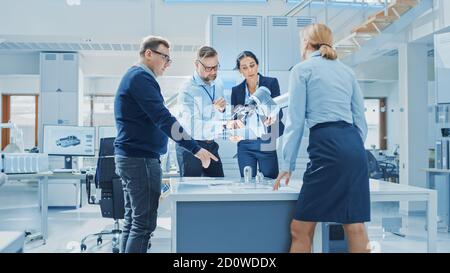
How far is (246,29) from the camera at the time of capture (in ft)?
13.1

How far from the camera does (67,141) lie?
15.7 ft

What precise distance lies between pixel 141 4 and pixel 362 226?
5016 mm

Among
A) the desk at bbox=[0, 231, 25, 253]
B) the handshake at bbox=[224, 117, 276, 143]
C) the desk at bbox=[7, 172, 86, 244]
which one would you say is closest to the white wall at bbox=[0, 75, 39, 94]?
the desk at bbox=[7, 172, 86, 244]

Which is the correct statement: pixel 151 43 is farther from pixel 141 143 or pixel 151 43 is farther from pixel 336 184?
pixel 336 184

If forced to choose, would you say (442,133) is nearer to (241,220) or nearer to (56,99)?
(241,220)

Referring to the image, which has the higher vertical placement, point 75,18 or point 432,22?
point 75,18

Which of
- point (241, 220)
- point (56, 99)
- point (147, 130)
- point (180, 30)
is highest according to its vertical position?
point (180, 30)

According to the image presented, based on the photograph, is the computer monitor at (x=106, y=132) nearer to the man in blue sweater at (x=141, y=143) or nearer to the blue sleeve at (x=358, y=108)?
→ the man in blue sweater at (x=141, y=143)

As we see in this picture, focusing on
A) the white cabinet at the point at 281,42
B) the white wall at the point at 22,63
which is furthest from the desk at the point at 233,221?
the white wall at the point at 22,63

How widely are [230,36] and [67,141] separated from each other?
2.24 meters

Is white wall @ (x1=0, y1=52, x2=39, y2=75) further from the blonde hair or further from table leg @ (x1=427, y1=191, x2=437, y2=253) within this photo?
table leg @ (x1=427, y1=191, x2=437, y2=253)

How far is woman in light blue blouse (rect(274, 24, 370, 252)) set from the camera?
5.45 feet

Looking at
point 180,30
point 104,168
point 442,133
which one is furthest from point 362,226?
point 180,30

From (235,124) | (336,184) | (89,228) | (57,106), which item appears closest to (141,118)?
(235,124)
